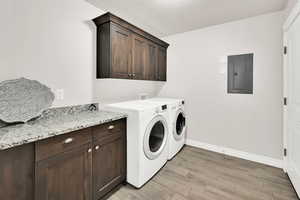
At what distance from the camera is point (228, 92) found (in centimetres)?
256

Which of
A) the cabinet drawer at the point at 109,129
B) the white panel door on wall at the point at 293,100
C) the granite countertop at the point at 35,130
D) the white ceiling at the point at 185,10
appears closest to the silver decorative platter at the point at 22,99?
the granite countertop at the point at 35,130

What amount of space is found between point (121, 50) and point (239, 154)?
2.55 m

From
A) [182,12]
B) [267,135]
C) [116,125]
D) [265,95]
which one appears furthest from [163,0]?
[267,135]

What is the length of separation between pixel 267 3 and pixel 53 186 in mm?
3090

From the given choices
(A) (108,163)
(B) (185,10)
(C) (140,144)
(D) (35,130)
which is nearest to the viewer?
(D) (35,130)

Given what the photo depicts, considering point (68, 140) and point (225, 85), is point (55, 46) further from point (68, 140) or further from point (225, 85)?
point (225, 85)

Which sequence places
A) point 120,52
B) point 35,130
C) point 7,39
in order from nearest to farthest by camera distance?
point 35,130 < point 7,39 < point 120,52

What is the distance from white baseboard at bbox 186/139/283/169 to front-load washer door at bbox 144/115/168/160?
1068 millimetres

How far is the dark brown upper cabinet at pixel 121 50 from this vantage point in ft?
6.16

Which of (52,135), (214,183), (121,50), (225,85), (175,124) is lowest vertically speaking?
(214,183)

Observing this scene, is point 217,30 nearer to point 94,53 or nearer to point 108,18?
point 108,18

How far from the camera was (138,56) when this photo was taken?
2.30 m

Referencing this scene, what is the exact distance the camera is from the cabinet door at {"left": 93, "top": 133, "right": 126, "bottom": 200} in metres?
1.45

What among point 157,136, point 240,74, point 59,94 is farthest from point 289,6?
point 59,94
